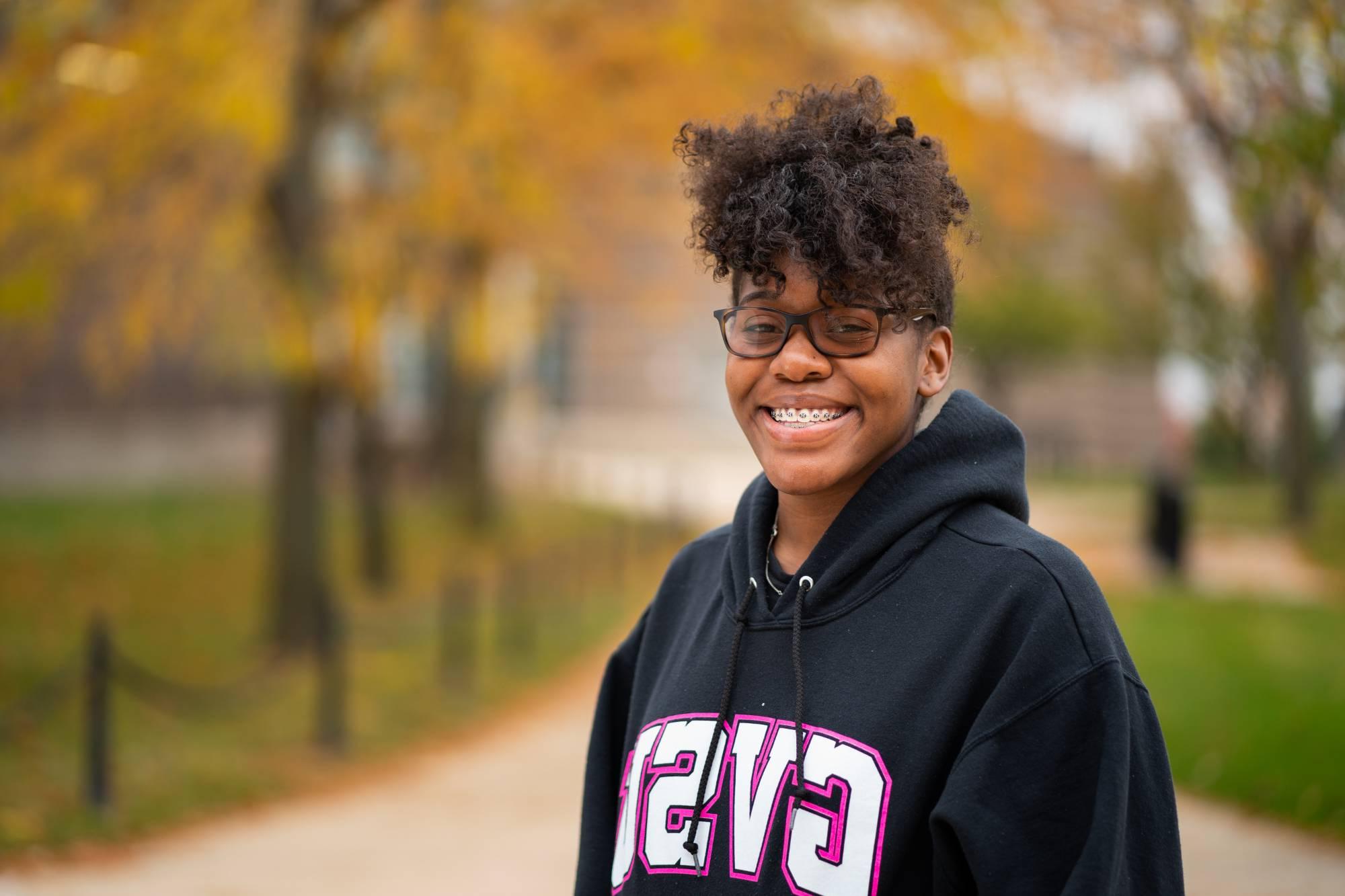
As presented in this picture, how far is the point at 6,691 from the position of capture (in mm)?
9812

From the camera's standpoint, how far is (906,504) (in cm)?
207

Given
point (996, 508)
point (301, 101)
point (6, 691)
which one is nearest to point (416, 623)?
point (6, 691)

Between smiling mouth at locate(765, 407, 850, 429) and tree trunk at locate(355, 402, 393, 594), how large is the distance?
1323 centimetres

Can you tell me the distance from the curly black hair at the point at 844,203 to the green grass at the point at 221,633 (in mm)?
6198

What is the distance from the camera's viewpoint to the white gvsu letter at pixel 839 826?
74.0 inches

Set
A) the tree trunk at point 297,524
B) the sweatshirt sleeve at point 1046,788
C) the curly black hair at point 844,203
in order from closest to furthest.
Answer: the sweatshirt sleeve at point 1046,788 → the curly black hair at point 844,203 → the tree trunk at point 297,524

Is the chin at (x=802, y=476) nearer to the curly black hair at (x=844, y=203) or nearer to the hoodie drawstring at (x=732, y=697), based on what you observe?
the hoodie drawstring at (x=732, y=697)

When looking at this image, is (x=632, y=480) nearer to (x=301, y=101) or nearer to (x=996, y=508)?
(x=301, y=101)

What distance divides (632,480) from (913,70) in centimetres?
1789

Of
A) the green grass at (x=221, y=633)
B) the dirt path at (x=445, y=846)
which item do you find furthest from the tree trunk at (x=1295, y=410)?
the dirt path at (x=445, y=846)

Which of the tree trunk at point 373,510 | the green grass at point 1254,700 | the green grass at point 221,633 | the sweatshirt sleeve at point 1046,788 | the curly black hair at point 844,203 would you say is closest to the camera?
the sweatshirt sleeve at point 1046,788

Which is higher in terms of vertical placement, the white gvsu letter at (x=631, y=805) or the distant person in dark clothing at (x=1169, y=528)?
the white gvsu letter at (x=631, y=805)

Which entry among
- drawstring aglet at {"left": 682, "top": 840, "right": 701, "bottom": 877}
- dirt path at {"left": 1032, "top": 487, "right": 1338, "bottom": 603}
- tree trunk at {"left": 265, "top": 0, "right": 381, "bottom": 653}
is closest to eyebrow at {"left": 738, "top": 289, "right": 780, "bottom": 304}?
drawstring aglet at {"left": 682, "top": 840, "right": 701, "bottom": 877}

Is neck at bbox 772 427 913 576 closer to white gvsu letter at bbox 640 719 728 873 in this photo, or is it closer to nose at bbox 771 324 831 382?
nose at bbox 771 324 831 382
